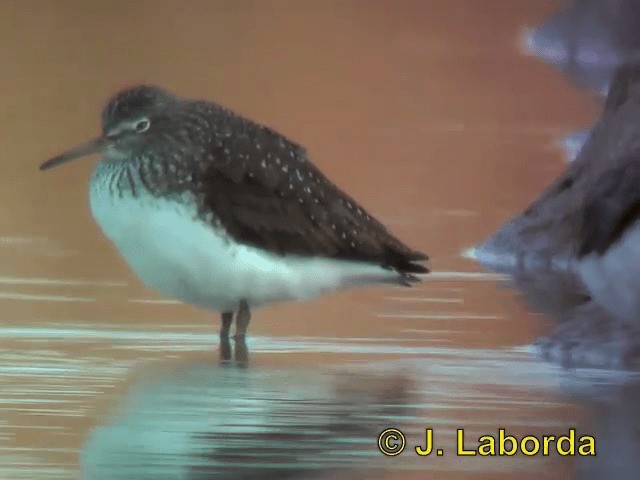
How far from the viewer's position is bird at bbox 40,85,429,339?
204 inches

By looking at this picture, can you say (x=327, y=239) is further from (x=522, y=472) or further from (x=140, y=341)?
(x=522, y=472)

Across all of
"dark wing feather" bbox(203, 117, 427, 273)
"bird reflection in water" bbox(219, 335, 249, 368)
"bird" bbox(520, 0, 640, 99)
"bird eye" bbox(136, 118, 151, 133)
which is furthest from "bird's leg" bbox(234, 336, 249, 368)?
"bird" bbox(520, 0, 640, 99)

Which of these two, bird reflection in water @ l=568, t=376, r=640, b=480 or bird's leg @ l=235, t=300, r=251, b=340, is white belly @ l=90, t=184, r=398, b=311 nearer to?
bird's leg @ l=235, t=300, r=251, b=340

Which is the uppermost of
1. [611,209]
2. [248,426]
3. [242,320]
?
[611,209]

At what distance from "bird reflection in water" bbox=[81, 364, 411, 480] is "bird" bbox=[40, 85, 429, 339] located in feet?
0.98

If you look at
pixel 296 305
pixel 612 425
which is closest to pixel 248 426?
pixel 612 425

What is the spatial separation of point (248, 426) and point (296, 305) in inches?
59.2

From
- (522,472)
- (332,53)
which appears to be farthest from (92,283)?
(332,53)

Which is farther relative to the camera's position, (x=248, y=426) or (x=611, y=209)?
(x=611, y=209)

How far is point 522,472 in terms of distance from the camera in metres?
4.06

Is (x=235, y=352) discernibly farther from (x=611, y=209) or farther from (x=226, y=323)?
(x=611, y=209)

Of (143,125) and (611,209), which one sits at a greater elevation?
(143,125)

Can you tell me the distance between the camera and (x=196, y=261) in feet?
16.9

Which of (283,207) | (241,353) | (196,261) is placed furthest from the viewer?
(283,207)
